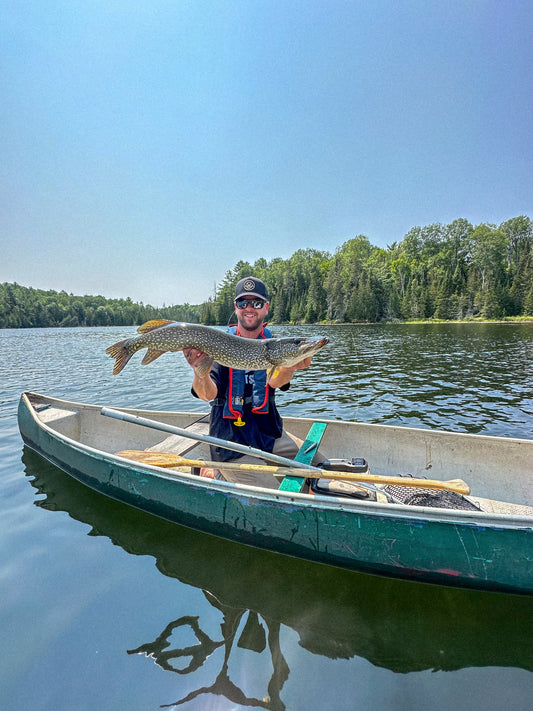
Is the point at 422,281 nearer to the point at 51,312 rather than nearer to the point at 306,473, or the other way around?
the point at 306,473

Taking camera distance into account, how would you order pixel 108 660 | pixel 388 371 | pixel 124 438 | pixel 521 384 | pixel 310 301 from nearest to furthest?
pixel 108 660 → pixel 124 438 → pixel 521 384 → pixel 388 371 → pixel 310 301

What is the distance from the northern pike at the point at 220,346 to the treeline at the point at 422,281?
66.8 meters

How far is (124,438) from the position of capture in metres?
6.61

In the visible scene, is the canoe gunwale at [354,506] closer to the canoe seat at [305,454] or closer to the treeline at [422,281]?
the canoe seat at [305,454]

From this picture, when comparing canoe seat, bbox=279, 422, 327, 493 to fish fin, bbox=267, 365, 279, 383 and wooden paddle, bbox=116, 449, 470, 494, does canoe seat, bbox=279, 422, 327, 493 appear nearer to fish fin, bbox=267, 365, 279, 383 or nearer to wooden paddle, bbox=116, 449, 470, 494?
wooden paddle, bbox=116, 449, 470, 494

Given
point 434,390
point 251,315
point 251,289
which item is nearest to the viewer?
point 251,289

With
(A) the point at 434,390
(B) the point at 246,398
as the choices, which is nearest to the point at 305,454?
(B) the point at 246,398

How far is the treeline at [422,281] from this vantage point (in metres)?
60.7

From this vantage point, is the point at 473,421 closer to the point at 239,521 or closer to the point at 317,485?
the point at 317,485

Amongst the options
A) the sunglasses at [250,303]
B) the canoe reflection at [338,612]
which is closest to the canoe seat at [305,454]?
the canoe reflection at [338,612]

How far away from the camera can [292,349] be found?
11.2 ft

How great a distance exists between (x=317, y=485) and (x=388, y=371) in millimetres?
13628

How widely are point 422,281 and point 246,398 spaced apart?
77.9m

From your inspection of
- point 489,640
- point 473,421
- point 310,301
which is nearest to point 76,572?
point 489,640
